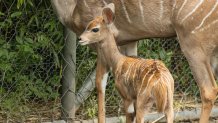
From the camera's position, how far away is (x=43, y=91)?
6.57 meters

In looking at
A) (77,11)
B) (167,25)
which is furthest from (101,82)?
(167,25)

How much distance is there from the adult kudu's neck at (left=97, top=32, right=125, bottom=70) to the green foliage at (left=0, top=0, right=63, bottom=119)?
1.03 m

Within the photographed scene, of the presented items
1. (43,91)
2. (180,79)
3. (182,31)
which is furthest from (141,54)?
(182,31)

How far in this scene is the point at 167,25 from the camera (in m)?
5.61

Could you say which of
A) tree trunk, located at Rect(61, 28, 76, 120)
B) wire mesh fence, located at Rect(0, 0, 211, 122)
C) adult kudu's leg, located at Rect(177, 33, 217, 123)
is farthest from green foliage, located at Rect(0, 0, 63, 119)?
adult kudu's leg, located at Rect(177, 33, 217, 123)

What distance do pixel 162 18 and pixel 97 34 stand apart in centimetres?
57

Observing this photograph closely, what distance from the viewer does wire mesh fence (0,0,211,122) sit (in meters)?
6.39

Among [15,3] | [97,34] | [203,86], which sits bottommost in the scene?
[203,86]

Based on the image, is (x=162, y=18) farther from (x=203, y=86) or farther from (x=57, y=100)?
(x=57, y=100)

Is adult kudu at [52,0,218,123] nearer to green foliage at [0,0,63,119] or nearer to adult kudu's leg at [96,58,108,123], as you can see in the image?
adult kudu's leg at [96,58,108,123]

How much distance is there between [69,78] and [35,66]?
1.31ft

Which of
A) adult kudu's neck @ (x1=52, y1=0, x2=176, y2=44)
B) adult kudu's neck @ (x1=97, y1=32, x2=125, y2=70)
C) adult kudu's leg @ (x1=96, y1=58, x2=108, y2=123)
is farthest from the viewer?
adult kudu's leg @ (x1=96, y1=58, x2=108, y2=123)

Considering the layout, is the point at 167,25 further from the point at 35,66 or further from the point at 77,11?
the point at 35,66

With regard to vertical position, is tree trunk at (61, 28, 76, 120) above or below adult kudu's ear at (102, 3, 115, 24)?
below
